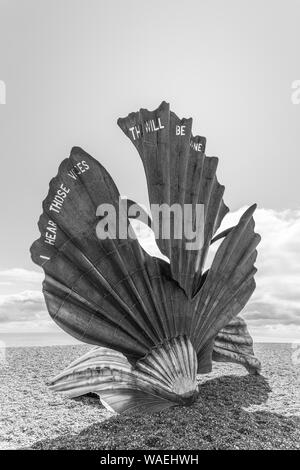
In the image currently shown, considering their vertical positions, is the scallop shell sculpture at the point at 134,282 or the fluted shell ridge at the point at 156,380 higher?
the scallop shell sculpture at the point at 134,282

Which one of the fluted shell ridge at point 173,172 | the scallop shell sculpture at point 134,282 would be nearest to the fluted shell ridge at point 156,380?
the scallop shell sculpture at point 134,282

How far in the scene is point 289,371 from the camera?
1245 cm

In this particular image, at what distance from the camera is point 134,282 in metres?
7.40

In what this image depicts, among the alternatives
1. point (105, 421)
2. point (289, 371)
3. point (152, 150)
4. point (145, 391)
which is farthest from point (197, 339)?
point (289, 371)

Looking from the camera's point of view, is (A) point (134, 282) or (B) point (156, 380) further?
(A) point (134, 282)

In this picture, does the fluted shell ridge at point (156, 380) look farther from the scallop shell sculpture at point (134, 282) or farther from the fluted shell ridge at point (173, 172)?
the fluted shell ridge at point (173, 172)

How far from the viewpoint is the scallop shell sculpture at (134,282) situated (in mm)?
7273

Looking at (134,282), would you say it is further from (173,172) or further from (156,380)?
(173,172)

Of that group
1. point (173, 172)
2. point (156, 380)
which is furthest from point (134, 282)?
point (173, 172)

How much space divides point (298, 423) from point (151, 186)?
4.52m

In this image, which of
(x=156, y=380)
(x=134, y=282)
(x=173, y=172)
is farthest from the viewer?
(x=173, y=172)

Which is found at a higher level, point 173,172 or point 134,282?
point 173,172
